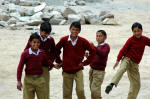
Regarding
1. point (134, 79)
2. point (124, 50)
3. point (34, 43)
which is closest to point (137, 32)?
point (124, 50)

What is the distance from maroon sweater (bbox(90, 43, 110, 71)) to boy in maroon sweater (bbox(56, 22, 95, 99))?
0.16 m

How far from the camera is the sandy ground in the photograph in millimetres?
6918

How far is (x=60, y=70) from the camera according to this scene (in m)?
9.05

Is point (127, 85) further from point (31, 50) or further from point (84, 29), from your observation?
point (84, 29)

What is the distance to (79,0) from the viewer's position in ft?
87.0

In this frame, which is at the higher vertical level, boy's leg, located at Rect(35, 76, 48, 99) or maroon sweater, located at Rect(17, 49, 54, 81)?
maroon sweater, located at Rect(17, 49, 54, 81)

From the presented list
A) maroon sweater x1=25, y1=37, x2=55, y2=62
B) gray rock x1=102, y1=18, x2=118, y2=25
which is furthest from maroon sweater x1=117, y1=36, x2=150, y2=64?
gray rock x1=102, y1=18, x2=118, y2=25

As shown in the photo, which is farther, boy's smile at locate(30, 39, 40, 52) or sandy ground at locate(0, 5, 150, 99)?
sandy ground at locate(0, 5, 150, 99)

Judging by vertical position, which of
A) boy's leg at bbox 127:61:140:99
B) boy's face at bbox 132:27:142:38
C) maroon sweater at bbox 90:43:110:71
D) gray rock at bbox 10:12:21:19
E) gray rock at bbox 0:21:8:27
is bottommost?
gray rock at bbox 10:12:21:19

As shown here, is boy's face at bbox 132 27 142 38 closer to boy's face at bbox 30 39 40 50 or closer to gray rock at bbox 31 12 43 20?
boy's face at bbox 30 39 40 50

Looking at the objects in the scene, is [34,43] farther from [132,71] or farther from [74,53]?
[132,71]

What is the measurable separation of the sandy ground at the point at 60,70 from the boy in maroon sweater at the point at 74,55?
4.79 ft

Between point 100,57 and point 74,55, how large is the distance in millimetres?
453

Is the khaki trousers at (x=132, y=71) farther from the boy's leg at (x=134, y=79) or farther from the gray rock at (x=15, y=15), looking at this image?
the gray rock at (x=15, y=15)
